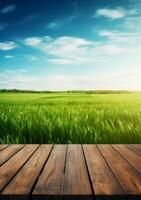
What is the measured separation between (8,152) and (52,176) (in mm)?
1197

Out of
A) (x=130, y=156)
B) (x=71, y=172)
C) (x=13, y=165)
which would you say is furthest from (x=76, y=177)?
(x=130, y=156)

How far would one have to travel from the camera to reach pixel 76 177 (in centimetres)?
232

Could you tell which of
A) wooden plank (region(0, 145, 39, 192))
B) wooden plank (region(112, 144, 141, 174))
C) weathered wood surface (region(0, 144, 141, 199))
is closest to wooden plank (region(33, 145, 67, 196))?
weathered wood surface (region(0, 144, 141, 199))

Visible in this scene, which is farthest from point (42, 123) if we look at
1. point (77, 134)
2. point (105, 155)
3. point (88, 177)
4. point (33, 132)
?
point (88, 177)

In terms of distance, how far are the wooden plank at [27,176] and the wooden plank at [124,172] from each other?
63cm

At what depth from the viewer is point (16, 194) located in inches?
75.1

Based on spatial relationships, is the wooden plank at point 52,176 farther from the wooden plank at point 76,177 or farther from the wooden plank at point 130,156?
the wooden plank at point 130,156

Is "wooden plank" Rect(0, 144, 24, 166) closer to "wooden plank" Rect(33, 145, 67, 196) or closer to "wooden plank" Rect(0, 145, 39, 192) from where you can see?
"wooden plank" Rect(0, 145, 39, 192)

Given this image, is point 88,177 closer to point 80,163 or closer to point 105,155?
point 80,163

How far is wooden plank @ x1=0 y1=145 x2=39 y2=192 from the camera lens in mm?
2260

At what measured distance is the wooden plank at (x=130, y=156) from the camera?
274cm

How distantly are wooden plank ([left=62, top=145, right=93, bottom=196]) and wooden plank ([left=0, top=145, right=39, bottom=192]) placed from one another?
0.42 metres

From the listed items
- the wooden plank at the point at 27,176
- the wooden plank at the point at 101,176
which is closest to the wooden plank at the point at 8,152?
the wooden plank at the point at 27,176
